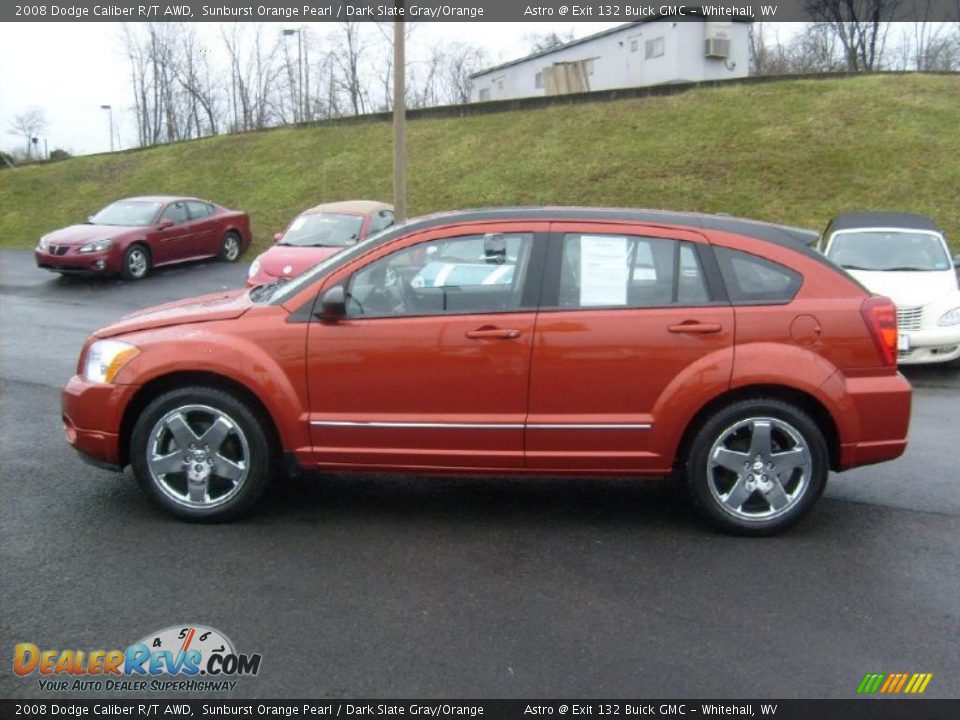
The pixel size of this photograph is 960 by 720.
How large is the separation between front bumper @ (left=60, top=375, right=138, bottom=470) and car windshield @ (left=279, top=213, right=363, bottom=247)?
898cm

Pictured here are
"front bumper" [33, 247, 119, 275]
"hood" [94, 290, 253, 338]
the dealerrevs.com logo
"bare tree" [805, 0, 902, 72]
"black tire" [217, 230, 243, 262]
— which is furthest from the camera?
"bare tree" [805, 0, 902, 72]

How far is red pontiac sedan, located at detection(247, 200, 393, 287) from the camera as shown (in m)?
12.8

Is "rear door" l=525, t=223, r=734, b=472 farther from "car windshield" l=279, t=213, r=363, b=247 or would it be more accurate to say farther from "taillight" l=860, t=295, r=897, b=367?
"car windshield" l=279, t=213, r=363, b=247

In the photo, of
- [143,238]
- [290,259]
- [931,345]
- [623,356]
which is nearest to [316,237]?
[290,259]

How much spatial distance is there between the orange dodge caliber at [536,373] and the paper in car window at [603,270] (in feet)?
0.04

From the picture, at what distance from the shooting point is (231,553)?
4.37 m

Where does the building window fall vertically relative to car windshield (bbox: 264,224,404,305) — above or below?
above

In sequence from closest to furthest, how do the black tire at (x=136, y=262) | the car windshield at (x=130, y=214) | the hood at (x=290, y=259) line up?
the hood at (x=290, y=259) < the black tire at (x=136, y=262) < the car windshield at (x=130, y=214)

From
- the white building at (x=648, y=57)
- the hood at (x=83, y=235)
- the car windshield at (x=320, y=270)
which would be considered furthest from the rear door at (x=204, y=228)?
the white building at (x=648, y=57)

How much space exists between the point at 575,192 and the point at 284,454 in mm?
18704

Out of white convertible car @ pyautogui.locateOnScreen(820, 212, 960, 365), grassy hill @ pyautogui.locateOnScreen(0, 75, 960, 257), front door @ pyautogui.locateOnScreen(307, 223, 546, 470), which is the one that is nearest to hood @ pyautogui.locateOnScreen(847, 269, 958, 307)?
white convertible car @ pyautogui.locateOnScreen(820, 212, 960, 365)

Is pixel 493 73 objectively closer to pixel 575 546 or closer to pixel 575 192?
pixel 575 192

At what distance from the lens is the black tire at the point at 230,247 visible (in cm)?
1931

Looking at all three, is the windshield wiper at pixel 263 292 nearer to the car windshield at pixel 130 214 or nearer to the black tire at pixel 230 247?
the car windshield at pixel 130 214
